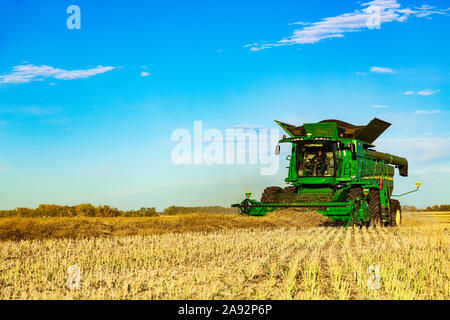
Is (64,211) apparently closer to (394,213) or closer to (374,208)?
(374,208)

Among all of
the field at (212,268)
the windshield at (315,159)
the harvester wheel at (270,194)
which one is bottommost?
the field at (212,268)

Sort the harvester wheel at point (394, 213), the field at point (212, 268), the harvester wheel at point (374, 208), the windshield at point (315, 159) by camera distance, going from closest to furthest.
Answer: the field at point (212, 268)
the windshield at point (315, 159)
the harvester wheel at point (374, 208)
the harvester wheel at point (394, 213)

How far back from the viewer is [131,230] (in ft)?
42.4

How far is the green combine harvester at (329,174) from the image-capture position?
617 inches

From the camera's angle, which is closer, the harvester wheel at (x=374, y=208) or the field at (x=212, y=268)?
the field at (x=212, y=268)

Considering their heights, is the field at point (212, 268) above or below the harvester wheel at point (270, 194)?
below

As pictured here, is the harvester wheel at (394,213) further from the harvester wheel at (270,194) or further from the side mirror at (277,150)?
the side mirror at (277,150)

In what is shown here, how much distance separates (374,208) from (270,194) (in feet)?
12.4

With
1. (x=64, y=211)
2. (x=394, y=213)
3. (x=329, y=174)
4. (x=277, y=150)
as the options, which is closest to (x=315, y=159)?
(x=329, y=174)

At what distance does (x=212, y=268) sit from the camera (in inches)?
264

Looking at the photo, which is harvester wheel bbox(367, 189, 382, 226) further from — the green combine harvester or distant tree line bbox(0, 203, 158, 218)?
distant tree line bbox(0, 203, 158, 218)

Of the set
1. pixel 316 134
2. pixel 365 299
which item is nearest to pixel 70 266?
pixel 365 299

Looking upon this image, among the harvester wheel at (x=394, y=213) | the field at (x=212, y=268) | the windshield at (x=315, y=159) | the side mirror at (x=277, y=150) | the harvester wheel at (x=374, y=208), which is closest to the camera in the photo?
the field at (x=212, y=268)

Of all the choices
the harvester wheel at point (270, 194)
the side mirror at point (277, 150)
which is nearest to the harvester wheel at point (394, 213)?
the harvester wheel at point (270, 194)
